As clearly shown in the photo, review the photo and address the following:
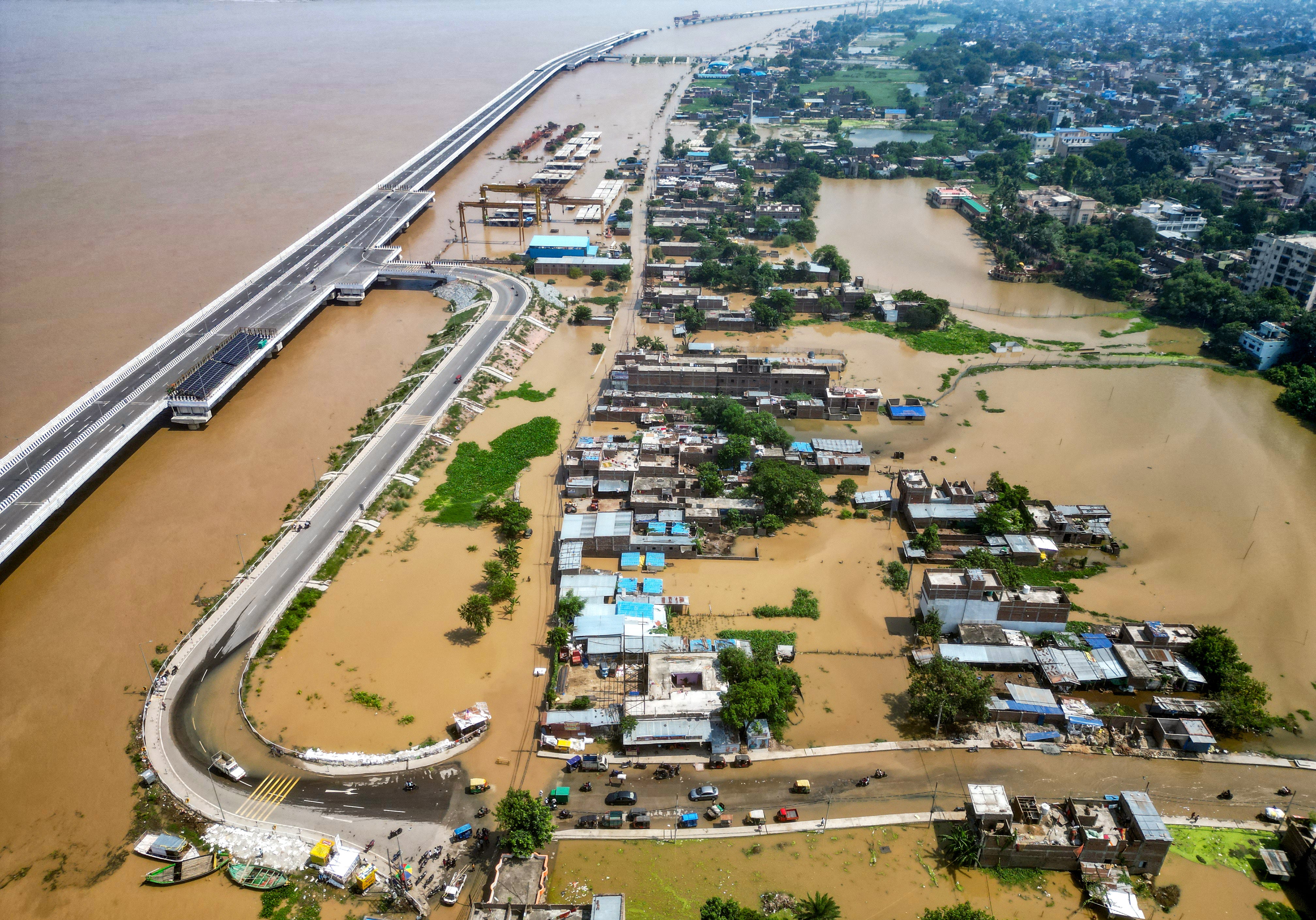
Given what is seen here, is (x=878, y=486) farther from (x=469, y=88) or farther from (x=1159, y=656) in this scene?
(x=469, y=88)

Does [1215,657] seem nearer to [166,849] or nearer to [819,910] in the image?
[819,910]


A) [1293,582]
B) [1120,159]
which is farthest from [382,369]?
[1120,159]

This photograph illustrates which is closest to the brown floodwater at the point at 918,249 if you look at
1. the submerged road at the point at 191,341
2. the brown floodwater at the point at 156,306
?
the brown floodwater at the point at 156,306

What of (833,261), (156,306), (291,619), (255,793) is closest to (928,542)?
(291,619)

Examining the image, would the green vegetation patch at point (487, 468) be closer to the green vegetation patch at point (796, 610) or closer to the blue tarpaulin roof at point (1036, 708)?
the green vegetation patch at point (796, 610)

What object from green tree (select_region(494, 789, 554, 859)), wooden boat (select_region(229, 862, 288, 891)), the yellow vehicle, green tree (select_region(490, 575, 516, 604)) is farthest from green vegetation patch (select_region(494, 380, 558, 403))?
wooden boat (select_region(229, 862, 288, 891))

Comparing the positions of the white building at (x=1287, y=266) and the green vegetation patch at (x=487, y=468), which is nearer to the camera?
the green vegetation patch at (x=487, y=468)
